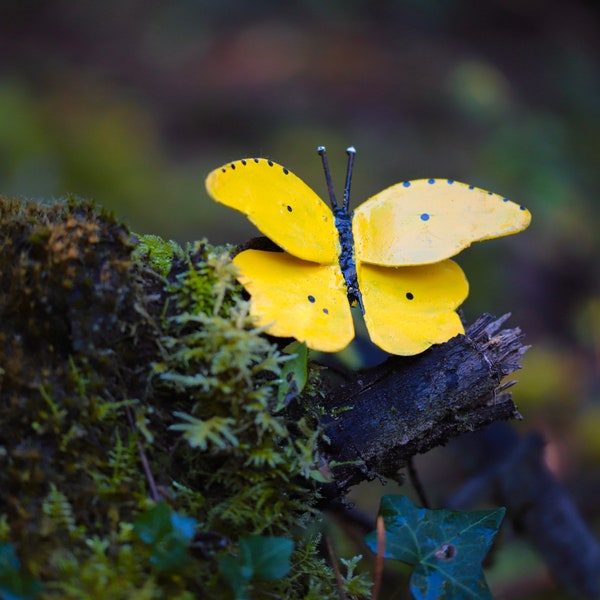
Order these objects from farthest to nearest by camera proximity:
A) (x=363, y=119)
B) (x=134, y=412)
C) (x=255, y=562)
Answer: (x=363, y=119) → (x=134, y=412) → (x=255, y=562)

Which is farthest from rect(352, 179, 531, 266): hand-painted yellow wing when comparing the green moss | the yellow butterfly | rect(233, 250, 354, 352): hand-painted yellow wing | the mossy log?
the green moss

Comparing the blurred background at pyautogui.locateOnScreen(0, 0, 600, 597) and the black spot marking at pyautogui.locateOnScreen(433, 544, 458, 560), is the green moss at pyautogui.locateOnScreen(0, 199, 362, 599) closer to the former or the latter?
the black spot marking at pyautogui.locateOnScreen(433, 544, 458, 560)

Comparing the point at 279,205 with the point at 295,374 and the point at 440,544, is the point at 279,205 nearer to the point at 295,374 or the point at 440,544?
the point at 295,374

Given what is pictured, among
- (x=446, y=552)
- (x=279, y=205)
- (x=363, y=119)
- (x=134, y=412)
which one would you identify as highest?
(x=363, y=119)

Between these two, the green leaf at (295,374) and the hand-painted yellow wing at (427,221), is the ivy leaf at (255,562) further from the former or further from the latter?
the hand-painted yellow wing at (427,221)

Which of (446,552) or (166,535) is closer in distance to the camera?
(166,535)

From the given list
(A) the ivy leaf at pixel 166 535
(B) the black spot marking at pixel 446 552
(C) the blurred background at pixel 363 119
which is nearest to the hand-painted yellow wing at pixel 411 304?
(B) the black spot marking at pixel 446 552

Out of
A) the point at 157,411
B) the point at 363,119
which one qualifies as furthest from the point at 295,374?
the point at 363,119
